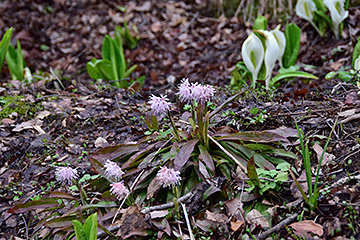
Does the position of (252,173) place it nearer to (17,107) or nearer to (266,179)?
(266,179)

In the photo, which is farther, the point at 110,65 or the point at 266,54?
the point at 110,65

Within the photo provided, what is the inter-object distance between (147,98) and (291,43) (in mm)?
1433

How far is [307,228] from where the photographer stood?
121 cm

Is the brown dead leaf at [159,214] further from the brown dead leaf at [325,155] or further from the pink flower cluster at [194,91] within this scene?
the brown dead leaf at [325,155]

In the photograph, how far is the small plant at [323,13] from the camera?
3.00m

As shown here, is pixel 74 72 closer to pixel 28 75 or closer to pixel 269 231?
pixel 28 75

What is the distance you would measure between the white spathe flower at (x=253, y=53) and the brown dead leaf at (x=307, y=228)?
1.36m

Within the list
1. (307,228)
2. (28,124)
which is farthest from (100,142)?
(307,228)

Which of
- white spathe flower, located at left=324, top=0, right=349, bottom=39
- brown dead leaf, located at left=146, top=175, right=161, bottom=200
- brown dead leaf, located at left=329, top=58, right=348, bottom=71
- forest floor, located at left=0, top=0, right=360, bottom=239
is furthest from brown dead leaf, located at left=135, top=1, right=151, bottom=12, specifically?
brown dead leaf, located at left=146, top=175, right=161, bottom=200

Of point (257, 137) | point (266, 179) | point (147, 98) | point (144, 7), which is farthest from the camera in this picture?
point (144, 7)

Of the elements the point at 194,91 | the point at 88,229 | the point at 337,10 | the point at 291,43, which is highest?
the point at 337,10

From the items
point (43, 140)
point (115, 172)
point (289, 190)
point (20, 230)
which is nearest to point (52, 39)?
point (43, 140)

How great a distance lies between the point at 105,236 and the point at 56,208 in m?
0.36

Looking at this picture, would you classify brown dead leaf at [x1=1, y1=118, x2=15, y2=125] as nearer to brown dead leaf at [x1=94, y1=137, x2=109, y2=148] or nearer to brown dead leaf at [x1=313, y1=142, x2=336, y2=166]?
brown dead leaf at [x1=94, y1=137, x2=109, y2=148]
